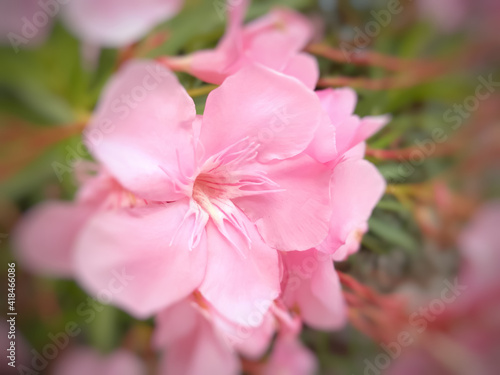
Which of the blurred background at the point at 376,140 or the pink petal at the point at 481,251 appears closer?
the blurred background at the point at 376,140

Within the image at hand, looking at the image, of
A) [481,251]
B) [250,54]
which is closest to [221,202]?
[250,54]

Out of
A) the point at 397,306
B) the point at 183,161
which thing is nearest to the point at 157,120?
the point at 183,161

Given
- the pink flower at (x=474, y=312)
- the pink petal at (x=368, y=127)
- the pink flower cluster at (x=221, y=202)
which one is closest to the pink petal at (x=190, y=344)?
the pink flower cluster at (x=221, y=202)

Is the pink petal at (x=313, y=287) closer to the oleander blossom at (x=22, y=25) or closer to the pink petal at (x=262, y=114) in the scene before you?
the pink petal at (x=262, y=114)

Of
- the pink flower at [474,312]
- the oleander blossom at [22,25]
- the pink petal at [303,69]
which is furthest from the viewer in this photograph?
the pink flower at [474,312]

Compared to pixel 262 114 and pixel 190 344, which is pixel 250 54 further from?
pixel 190 344

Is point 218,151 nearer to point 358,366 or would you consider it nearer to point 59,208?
point 59,208

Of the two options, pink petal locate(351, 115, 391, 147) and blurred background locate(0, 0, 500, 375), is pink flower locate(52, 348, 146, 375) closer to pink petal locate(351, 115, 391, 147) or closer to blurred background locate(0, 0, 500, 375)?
blurred background locate(0, 0, 500, 375)
